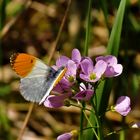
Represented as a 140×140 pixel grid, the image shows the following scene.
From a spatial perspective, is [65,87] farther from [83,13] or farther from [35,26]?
[35,26]

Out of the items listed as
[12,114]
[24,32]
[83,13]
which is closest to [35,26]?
[24,32]

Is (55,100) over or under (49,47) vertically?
over

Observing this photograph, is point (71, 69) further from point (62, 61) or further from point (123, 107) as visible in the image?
point (123, 107)

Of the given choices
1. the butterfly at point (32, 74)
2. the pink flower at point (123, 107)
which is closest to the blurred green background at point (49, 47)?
the pink flower at point (123, 107)

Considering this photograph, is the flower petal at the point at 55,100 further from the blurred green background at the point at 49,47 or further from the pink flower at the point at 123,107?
the blurred green background at the point at 49,47

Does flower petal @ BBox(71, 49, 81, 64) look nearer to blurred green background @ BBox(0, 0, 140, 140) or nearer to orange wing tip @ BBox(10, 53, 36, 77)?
orange wing tip @ BBox(10, 53, 36, 77)

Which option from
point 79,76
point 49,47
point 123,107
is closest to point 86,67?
point 79,76

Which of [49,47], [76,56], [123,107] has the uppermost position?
[76,56]

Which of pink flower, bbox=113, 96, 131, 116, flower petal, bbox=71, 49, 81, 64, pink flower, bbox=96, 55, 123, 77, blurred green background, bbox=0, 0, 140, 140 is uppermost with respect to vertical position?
flower petal, bbox=71, 49, 81, 64

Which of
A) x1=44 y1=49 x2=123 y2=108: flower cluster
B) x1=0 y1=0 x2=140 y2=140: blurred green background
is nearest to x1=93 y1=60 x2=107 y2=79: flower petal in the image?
x1=44 y1=49 x2=123 y2=108: flower cluster
